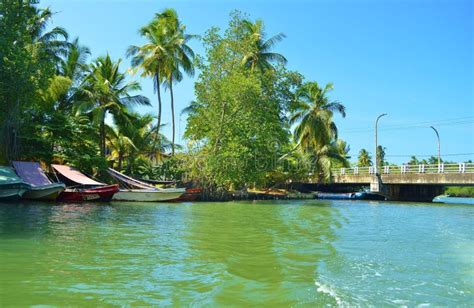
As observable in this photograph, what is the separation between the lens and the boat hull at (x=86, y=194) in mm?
22141

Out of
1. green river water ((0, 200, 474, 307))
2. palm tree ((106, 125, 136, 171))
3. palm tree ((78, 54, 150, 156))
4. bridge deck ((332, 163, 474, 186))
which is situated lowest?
green river water ((0, 200, 474, 307))

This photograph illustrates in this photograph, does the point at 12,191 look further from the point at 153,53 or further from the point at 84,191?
the point at 153,53

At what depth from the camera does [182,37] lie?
112 ft

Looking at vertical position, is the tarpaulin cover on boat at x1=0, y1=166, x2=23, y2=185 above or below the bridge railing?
below

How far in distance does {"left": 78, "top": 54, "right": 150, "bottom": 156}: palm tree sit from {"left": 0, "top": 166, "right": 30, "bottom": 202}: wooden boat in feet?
33.1

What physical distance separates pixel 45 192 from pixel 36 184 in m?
0.69

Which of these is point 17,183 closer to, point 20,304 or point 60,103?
point 60,103

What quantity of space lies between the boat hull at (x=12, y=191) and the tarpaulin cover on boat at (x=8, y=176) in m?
0.19

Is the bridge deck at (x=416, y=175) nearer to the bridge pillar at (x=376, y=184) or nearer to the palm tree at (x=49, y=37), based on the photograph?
the bridge pillar at (x=376, y=184)

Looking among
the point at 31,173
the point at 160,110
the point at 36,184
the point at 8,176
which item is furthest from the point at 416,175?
the point at 8,176

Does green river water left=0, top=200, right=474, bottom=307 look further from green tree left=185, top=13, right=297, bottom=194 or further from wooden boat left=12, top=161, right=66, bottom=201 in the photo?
green tree left=185, top=13, right=297, bottom=194

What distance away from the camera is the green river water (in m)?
5.09

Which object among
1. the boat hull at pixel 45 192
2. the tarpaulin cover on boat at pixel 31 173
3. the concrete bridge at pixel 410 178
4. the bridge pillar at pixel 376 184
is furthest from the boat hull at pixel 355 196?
the tarpaulin cover on boat at pixel 31 173

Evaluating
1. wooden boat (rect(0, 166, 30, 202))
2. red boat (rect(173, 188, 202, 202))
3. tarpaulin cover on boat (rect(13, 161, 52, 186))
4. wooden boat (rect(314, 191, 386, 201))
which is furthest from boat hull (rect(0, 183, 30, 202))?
wooden boat (rect(314, 191, 386, 201))
